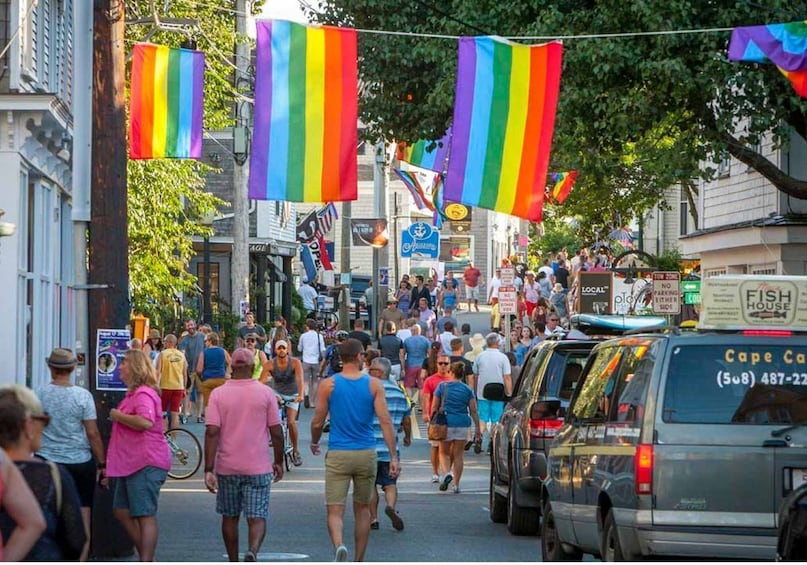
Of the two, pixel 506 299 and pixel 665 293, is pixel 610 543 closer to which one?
pixel 665 293

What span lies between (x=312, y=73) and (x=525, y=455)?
15.2 ft

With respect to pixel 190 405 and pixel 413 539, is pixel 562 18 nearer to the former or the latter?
pixel 413 539

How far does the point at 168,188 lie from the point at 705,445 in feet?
74.9

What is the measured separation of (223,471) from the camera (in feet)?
41.0

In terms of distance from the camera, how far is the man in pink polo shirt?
491 inches

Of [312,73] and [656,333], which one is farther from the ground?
[312,73]

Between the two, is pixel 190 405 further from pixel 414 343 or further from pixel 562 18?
pixel 562 18

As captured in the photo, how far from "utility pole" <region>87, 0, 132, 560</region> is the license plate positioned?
6.40m

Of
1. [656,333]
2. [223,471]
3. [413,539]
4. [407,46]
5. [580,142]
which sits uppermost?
[407,46]

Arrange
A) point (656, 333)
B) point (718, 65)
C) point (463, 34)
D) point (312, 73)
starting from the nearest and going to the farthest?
point (656, 333), point (312, 73), point (718, 65), point (463, 34)

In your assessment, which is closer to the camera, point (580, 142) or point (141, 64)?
point (141, 64)

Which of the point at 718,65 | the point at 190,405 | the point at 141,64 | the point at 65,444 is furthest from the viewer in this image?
the point at 190,405

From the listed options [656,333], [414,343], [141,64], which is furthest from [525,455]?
[414,343]

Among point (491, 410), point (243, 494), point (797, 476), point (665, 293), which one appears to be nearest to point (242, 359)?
point (243, 494)
